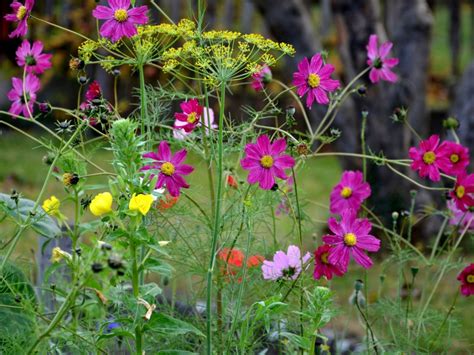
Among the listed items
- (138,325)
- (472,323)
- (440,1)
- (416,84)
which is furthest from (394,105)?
(440,1)

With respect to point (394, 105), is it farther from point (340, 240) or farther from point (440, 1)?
point (440, 1)

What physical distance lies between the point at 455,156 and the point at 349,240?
1.26 feet

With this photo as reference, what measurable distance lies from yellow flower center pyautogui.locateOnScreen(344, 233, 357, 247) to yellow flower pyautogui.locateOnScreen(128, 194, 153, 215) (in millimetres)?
486

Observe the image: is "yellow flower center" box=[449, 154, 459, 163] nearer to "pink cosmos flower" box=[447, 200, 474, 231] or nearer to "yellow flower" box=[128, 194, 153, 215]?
"pink cosmos flower" box=[447, 200, 474, 231]

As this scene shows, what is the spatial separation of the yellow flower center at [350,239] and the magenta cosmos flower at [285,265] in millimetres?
111

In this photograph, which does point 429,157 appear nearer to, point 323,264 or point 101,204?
point 323,264

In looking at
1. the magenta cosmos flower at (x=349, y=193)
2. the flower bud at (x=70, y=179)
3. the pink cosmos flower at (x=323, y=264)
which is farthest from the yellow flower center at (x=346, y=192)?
the flower bud at (x=70, y=179)

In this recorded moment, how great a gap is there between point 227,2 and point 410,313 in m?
6.32

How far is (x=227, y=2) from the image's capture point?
8.27 m

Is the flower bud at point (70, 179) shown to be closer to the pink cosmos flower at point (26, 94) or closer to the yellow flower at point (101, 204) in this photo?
the yellow flower at point (101, 204)

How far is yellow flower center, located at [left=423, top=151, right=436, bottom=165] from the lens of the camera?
1.95 metres

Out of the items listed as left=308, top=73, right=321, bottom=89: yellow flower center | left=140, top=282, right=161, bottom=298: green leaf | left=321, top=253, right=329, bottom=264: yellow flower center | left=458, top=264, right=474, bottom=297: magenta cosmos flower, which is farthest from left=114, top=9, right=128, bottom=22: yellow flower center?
left=458, top=264, right=474, bottom=297: magenta cosmos flower

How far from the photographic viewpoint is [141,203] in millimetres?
1430

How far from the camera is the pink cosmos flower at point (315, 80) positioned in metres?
1.83
